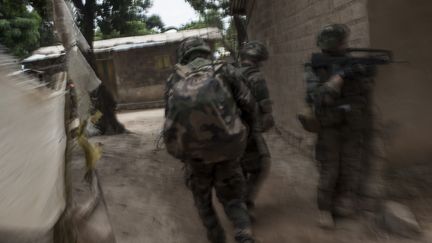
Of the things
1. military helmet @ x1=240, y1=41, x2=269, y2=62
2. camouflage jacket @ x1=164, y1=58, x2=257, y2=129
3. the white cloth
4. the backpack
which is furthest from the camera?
military helmet @ x1=240, y1=41, x2=269, y2=62

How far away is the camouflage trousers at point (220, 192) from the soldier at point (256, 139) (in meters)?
0.64

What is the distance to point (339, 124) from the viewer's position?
3.51 metres

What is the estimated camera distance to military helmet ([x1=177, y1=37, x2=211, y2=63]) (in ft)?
10.9

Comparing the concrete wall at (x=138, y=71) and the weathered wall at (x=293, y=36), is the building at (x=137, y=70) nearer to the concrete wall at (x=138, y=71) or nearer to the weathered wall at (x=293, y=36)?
the concrete wall at (x=138, y=71)

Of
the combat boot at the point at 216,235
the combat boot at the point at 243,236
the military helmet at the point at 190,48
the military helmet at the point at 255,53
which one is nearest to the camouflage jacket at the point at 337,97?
the military helmet at the point at 255,53

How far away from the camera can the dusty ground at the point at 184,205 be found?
358 cm

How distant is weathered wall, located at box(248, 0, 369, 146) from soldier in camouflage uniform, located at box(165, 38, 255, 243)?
1427 mm

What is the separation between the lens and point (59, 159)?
5.76ft

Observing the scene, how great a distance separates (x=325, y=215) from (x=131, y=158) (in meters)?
3.87

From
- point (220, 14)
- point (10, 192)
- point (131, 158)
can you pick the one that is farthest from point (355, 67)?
point (220, 14)

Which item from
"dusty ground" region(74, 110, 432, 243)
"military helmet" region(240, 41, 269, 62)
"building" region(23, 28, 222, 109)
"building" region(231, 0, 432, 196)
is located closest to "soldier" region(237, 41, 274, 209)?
"military helmet" region(240, 41, 269, 62)

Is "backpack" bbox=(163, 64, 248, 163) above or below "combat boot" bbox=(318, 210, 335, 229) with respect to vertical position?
above

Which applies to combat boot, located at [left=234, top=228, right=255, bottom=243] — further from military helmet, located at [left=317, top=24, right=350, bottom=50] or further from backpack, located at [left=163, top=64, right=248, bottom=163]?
military helmet, located at [left=317, top=24, right=350, bottom=50]

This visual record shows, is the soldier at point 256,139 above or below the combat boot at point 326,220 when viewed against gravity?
above
